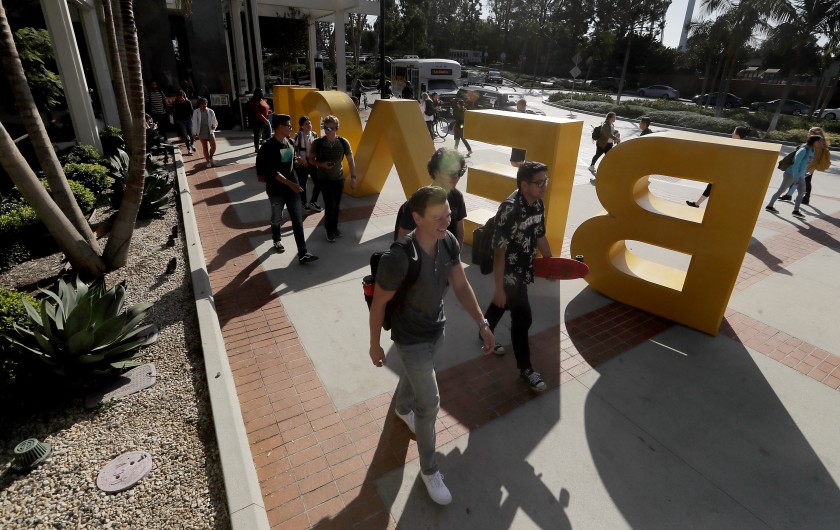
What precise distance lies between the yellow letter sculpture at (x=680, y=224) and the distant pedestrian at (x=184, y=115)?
1173 centimetres

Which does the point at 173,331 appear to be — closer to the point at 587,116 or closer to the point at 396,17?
the point at 587,116

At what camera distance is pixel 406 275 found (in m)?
2.59

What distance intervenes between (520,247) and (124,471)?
331 centimetres

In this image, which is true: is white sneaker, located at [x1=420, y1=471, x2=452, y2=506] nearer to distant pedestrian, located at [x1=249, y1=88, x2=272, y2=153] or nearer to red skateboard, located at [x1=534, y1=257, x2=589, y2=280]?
red skateboard, located at [x1=534, y1=257, x2=589, y2=280]

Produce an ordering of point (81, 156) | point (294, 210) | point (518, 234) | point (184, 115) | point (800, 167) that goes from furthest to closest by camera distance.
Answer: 1. point (184, 115)
2. point (81, 156)
3. point (800, 167)
4. point (294, 210)
5. point (518, 234)

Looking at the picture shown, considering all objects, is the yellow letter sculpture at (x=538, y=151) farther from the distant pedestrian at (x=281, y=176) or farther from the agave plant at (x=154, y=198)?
the agave plant at (x=154, y=198)

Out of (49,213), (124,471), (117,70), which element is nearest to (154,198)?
(117,70)

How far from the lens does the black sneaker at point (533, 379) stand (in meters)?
4.04

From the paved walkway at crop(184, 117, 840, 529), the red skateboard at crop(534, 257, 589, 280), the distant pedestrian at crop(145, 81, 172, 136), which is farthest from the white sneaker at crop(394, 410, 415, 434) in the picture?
the distant pedestrian at crop(145, 81, 172, 136)

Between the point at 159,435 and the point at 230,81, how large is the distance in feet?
57.7

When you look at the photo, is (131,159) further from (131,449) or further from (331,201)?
(131,449)

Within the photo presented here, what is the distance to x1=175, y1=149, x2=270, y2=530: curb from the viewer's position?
273 cm

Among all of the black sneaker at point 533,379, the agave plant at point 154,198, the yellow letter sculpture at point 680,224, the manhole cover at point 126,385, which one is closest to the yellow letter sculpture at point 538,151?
the yellow letter sculpture at point 680,224

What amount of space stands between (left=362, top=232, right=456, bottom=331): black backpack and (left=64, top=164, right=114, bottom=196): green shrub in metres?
8.08
